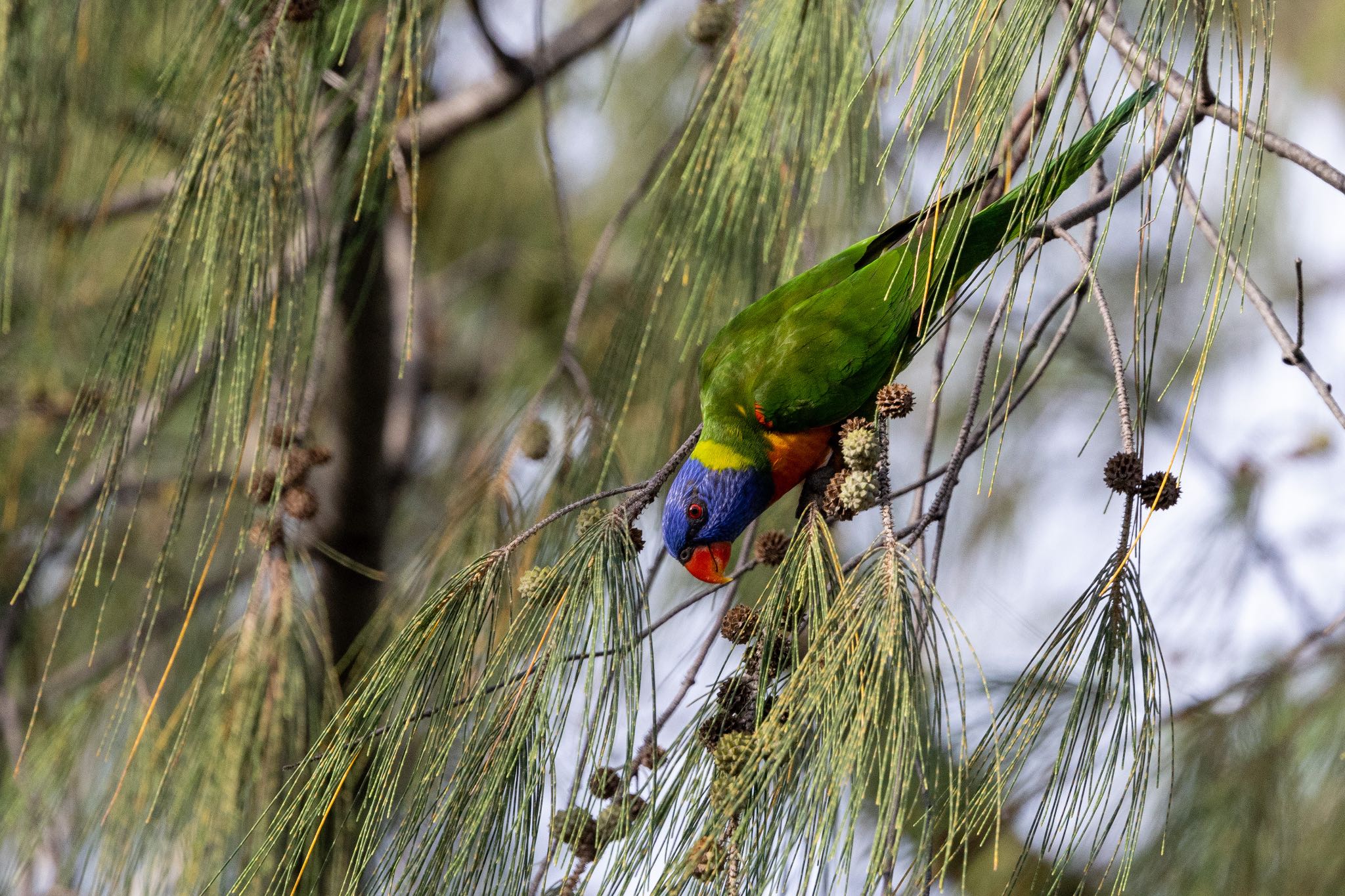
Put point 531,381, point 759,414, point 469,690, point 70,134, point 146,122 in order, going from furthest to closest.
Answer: point 531,381
point 70,134
point 759,414
point 146,122
point 469,690

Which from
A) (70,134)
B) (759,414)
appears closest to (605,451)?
(759,414)

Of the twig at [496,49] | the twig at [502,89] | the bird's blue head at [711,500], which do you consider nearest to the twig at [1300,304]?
the bird's blue head at [711,500]

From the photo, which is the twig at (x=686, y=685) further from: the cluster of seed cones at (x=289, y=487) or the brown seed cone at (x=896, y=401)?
the cluster of seed cones at (x=289, y=487)

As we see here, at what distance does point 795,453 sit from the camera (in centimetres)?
129

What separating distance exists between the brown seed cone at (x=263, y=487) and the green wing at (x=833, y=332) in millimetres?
509

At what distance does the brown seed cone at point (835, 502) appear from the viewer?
850mm

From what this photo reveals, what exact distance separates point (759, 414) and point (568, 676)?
1.77 feet

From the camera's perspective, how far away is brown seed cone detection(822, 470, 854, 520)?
33.5 inches

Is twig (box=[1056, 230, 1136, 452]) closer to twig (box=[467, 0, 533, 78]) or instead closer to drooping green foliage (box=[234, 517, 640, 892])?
drooping green foliage (box=[234, 517, 640, 892])

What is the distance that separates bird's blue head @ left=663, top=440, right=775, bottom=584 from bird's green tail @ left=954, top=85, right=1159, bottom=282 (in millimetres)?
340

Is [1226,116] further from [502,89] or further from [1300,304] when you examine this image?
[502,89]

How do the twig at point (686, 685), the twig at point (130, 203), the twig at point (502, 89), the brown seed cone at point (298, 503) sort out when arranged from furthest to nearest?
the twig at point (502, 89) → the twig at point (130, 203) → the brown seed cone at point (298, 503) → the twig at point (686, 685)

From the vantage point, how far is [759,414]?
1.25 meters

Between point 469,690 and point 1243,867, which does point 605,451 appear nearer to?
point 469,690
